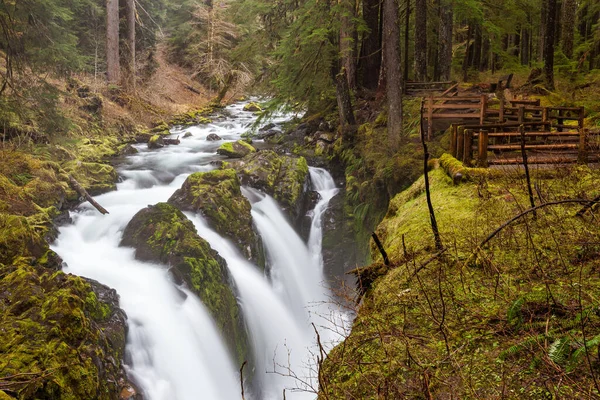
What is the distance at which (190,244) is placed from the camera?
10016 mm

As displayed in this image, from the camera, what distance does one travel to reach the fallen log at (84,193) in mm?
11852

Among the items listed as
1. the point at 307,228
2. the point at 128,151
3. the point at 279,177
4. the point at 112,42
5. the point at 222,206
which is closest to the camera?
the point at 222,206

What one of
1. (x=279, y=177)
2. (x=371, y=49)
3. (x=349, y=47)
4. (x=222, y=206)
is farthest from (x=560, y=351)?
(x=371, y=49)

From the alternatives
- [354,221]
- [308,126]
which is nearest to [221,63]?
[308,126]

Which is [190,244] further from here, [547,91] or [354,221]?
[547,91]

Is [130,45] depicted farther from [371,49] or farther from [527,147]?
[527,147]

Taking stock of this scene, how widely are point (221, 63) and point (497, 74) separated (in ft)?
67.4

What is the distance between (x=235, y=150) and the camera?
19.5 m

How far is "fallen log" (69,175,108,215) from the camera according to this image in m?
11.9

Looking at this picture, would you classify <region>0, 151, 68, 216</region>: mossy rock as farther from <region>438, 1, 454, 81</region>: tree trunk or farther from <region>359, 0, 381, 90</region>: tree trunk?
<region>438, 1, 454, 81</region>: tree trunk

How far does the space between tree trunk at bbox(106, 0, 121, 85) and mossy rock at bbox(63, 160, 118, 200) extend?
36.7ft

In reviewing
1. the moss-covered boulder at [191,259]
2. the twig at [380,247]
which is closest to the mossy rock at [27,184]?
the moss-covered boulder at [191,259]

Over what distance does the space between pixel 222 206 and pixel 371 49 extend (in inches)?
422

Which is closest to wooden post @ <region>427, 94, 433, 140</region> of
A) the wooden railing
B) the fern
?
the wooden railing
